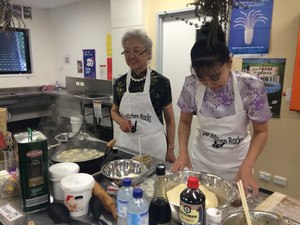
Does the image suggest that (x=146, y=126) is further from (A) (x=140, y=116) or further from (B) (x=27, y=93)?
(B) (x=27, y=93)

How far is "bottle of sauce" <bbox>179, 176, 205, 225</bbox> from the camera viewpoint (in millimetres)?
785

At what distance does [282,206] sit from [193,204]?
531mm

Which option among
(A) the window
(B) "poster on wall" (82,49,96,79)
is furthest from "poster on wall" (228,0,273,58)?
(A) the window

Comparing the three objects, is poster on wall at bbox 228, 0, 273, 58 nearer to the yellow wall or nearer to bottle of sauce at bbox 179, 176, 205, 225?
the yellow wall

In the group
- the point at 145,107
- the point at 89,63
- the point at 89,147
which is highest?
the point at 89,63

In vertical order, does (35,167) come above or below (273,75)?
below

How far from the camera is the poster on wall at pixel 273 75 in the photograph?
2516 millimetres

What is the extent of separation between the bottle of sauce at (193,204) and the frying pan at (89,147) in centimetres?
65

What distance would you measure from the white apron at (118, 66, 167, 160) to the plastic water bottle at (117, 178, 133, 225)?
99 cm

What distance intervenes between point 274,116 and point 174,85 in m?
1.37

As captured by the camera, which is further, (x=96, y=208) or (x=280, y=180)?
(x=280, y=180)

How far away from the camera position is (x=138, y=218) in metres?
0.80

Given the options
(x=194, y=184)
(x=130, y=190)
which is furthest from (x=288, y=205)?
(x=130, y=190)

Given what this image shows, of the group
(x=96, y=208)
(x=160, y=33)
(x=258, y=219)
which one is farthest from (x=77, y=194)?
(x=160, y=33)
